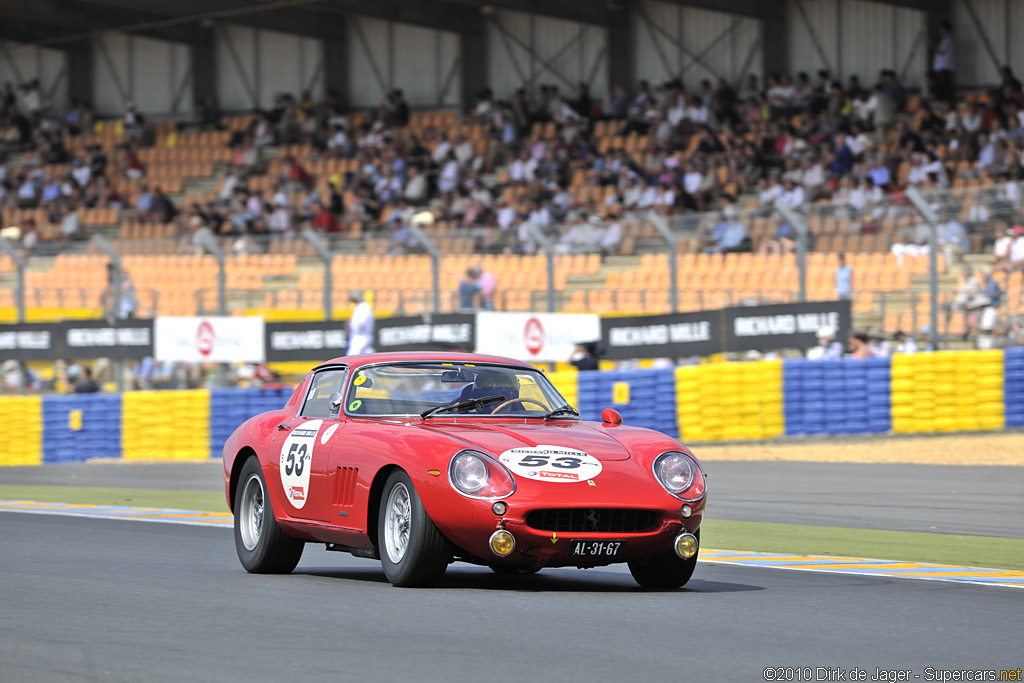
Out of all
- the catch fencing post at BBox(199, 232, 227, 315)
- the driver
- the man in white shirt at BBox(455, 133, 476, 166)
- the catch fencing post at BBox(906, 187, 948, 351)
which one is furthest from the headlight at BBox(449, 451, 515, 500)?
the man in white shirt at BBox(455, 133, 476, 166)

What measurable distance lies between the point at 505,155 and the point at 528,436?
24.7m

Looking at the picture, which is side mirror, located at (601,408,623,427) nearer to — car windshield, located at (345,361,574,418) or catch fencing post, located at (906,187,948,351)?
car windshield, located at (345,361,574,418)

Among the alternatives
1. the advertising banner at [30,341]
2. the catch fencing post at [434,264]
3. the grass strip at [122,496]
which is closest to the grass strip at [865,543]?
the grass strip at [122,496]

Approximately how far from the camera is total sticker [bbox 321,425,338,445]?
293 inches

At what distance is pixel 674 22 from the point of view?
33.7 meters

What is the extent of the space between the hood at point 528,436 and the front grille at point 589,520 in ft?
0.90

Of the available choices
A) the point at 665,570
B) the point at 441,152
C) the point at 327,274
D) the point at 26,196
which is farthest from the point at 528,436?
the point at 26,196

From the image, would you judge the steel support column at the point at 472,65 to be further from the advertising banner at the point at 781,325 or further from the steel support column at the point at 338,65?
the advertising banner at the point at 781,325

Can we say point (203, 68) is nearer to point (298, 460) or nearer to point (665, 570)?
point (298, 460)

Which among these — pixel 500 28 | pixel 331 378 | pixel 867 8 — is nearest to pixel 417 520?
pixel 331 378

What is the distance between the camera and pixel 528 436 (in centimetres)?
Result: 700

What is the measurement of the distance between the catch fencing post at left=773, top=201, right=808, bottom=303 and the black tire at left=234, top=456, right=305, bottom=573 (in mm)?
10272

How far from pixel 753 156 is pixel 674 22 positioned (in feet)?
28.1

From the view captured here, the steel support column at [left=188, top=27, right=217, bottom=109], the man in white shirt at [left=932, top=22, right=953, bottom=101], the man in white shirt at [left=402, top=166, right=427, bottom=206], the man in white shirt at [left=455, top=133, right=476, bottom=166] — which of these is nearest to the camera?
the man in white shirt at [left=932, top=22, right=953, bottom=101]
